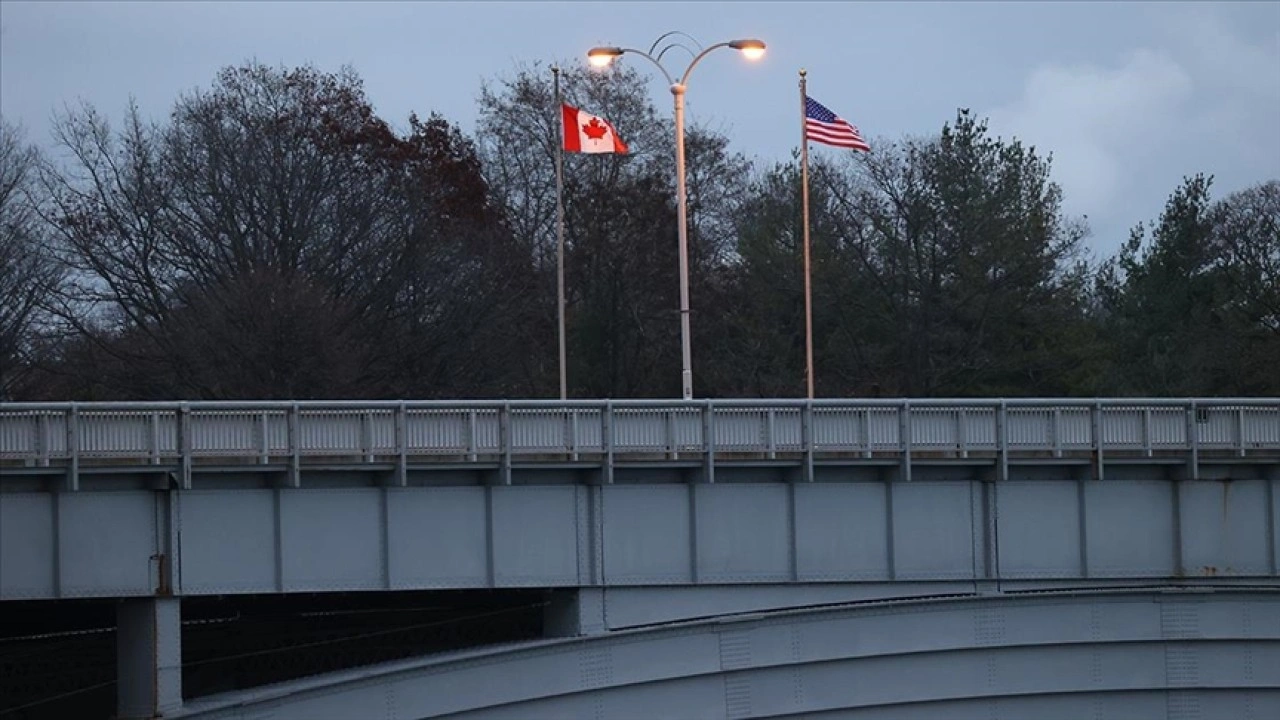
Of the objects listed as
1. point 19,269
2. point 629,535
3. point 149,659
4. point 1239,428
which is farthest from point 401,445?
point 19,269

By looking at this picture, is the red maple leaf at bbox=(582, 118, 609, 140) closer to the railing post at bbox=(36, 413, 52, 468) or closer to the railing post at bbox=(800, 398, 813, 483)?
the railing post at bbox=(800, 398, 813, 483)

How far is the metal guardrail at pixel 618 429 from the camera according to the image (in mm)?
26266

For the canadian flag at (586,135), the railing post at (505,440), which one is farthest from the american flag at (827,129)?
the railing post at (505,440)

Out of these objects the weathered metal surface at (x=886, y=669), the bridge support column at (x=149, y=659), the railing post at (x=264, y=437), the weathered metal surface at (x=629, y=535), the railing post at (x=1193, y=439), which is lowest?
the weathered metal surface at (x=886, y=669)

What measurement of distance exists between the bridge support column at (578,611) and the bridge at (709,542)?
63mm

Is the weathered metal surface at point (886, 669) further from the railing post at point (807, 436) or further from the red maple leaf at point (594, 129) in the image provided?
the red maple leaf at point (594, 129)

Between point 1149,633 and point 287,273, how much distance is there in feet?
113

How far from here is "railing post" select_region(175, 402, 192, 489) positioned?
86.6ft

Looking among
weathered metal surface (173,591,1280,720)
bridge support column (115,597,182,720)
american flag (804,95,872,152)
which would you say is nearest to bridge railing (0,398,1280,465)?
bridge support column (115,597,182,720)

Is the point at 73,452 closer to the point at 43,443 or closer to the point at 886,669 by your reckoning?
the point at 43,443

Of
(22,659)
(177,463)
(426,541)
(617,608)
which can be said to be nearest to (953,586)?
(617,608)

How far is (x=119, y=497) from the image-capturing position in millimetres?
26406

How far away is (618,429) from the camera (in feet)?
97.3

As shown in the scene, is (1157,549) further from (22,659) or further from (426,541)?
(22,659)
